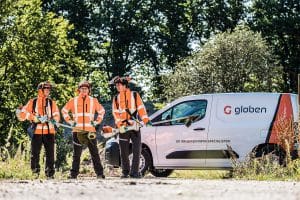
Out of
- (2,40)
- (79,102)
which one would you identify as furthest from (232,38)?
(79,102)

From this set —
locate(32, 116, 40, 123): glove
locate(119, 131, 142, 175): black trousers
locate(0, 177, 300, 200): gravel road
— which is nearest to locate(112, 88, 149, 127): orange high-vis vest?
locate(119, 131, 142, 175): black trousers

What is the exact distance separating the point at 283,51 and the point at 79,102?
39.3m

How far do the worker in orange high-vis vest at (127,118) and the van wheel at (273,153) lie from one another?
103 inches

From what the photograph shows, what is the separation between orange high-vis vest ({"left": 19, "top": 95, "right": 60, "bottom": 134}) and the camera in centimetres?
1477

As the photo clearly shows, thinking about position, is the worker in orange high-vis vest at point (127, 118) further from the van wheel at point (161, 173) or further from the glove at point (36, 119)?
the van wheel at point (161, 173)

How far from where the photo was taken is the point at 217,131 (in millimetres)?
16891

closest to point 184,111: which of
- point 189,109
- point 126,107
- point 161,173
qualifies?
point 189,109

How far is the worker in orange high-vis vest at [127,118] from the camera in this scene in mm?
14237

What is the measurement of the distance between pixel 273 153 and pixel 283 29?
3495 centimetres

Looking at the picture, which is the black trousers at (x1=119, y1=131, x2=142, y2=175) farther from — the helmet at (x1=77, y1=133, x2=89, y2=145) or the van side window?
the van side window

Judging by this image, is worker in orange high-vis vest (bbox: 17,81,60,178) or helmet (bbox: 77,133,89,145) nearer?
helmet (bbox: 77,133,89,145)

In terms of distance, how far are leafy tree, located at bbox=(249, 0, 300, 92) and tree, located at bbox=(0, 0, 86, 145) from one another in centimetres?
1524

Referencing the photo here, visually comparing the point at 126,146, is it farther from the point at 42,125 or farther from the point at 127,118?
the point at 42,125

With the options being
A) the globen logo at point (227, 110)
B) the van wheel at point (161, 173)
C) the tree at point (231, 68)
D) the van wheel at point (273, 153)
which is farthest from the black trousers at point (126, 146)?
the tree at point (231, 68)
